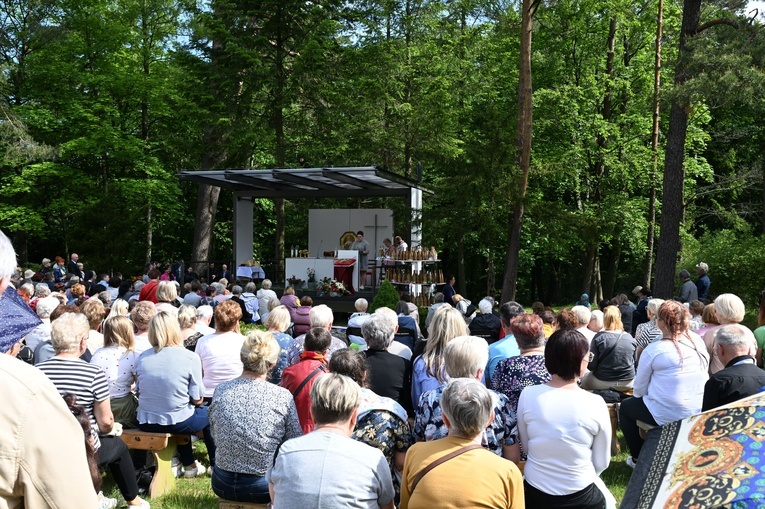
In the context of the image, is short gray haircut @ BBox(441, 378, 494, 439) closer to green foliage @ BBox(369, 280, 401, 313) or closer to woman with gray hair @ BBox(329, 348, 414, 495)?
woman with gray hair @ BBox(329, 348, 414, 495)

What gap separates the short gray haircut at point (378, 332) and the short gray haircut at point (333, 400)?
1722 millimetres

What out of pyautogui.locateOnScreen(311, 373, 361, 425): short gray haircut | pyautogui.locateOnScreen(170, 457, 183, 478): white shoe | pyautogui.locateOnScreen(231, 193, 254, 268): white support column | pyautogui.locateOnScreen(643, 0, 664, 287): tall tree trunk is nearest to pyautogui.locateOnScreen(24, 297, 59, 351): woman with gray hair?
pyautogui.locateOnScreen(170, 457, 183, 478): white shoe

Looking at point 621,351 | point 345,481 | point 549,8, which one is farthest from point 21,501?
point 549,8

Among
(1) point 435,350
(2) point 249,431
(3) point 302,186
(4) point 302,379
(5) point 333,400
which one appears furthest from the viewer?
(3) point 302,186

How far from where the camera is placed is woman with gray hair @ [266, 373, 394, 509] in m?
3.13

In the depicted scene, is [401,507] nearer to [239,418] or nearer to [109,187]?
[239,418]

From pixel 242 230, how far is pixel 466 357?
62.2 feet

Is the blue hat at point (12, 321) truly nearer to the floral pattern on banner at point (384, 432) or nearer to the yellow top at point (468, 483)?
the yellow top at point (468, 483)

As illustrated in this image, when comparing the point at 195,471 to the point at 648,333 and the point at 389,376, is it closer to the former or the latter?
the point at 389,376

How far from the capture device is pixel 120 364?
5.62m

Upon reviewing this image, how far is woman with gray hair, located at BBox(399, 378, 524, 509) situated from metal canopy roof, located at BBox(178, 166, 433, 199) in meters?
13.0

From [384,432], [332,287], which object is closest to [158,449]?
[384,432]

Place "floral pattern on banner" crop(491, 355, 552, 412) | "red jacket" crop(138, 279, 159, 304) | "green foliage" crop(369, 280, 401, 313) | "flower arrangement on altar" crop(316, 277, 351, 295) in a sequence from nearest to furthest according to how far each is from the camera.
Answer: "floral pattern on banner" crop(491, 355, 552, 412) → "red jacket" crop(138, 279, 159, 304) → "green foliage" crop(369, 280, 401, 313) → "flower arrangement on altar" crop(316, 277, 351, 295)

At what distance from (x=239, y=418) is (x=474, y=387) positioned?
1.69 meters
